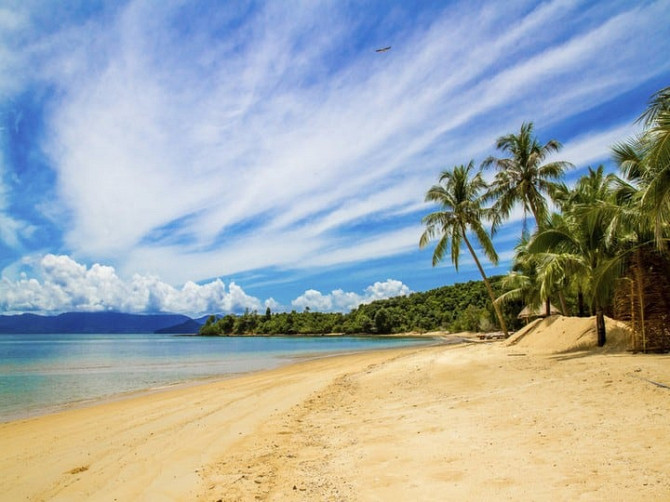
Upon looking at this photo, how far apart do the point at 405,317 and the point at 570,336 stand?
297 feet

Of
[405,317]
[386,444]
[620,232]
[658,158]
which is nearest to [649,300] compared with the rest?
[620,232]

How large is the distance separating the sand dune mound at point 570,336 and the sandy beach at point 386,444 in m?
3.09

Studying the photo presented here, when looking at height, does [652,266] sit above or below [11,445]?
above

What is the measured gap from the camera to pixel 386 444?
18.4ft

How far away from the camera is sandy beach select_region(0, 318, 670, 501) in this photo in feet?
13.1

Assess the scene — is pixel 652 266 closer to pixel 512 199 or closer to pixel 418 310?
pixel 512 199

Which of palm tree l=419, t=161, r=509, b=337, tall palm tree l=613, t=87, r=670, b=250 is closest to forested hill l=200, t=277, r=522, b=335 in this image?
palm tree l=419, t=161, r=509, b=337

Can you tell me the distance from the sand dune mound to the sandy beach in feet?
10.2

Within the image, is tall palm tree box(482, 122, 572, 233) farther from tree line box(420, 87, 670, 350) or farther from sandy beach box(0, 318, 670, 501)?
sandy beach box(0, 318, 670, 501)

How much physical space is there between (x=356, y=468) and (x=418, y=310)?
101869mm

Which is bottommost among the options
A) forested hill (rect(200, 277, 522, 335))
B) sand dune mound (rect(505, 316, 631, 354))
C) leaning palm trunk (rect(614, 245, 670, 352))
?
forested hill (rect(200, 277, 522, 335))

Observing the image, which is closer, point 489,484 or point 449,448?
point 489,484

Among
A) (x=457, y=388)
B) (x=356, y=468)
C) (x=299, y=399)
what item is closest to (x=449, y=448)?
(x=356, y=468)

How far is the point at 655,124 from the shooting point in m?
8.45
